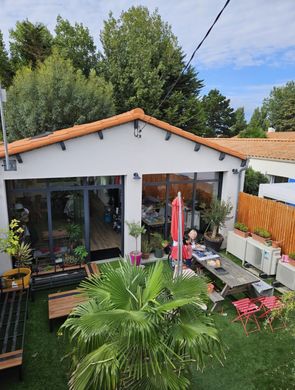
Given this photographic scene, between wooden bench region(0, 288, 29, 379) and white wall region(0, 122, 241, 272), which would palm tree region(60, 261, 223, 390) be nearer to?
wooden bench region(0, 288, 29, 379)

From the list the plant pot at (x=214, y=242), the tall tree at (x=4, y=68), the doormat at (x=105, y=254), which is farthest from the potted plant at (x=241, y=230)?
the tall tree at (x=4, y=68)

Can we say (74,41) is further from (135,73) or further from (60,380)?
(60,380)

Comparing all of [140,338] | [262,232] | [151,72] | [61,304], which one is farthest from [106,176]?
[151,72]

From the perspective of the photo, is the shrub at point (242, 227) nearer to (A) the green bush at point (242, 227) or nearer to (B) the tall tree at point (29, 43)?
(A) the green bush at point (242, 227)

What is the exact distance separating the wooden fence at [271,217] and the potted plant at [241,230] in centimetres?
55

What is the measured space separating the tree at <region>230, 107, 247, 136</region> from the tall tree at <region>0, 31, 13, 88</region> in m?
45.4

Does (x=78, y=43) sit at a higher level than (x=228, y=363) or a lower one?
higher

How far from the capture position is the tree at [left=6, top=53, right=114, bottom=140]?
722 inches

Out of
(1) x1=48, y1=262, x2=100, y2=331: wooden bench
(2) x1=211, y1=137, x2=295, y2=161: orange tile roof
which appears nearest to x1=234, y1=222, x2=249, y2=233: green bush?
(2) x1=211, y1=137, x2=295, y2=161: orange tile roof

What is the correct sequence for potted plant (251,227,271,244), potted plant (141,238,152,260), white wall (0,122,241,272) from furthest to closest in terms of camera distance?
1. potted plant (141,238,152,260)
2. potted plant (251,227,271,244)
3. white wall (0,122,241,272)

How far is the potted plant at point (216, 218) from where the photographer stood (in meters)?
10.6

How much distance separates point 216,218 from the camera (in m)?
10.6

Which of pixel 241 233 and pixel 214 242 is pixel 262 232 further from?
pixel 214 242

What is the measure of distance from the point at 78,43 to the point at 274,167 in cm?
2124
